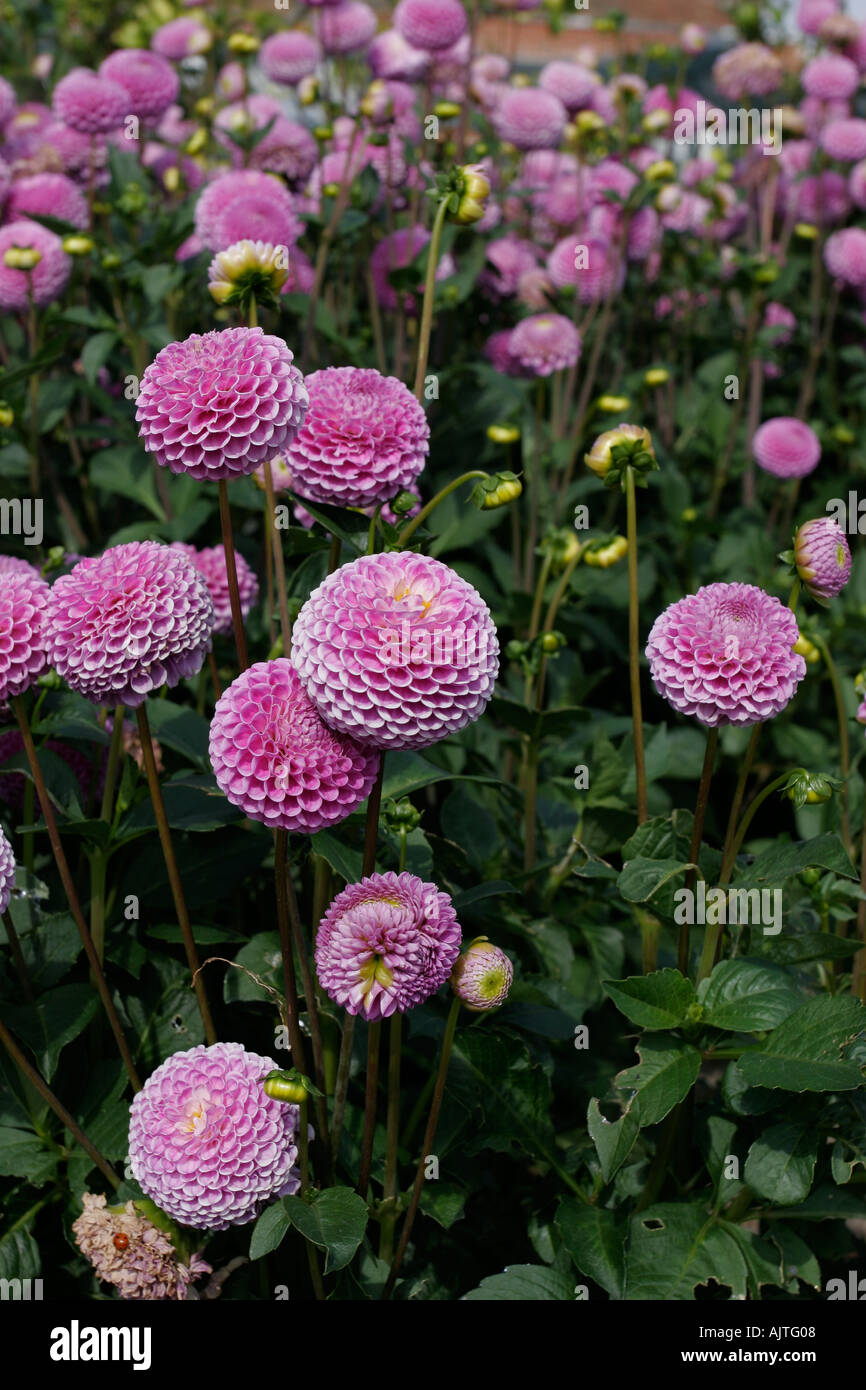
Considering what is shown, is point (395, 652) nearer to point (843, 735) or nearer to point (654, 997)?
point (654, 997)

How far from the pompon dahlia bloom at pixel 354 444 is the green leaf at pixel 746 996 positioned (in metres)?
Result: 0.68

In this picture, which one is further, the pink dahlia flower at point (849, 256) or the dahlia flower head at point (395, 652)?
the pink dahlia flower at point (849, 256)

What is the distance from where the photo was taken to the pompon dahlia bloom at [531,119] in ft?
10.8

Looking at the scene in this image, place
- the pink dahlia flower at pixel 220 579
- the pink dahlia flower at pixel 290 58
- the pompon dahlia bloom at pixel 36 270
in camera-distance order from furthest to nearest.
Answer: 1. the pink dahlia flower at pixel 290 58
2. the pompon dahlia bloom at pixel 36 270
3. the pink dahlia flower at pixel 220 579

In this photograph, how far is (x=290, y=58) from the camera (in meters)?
3.55

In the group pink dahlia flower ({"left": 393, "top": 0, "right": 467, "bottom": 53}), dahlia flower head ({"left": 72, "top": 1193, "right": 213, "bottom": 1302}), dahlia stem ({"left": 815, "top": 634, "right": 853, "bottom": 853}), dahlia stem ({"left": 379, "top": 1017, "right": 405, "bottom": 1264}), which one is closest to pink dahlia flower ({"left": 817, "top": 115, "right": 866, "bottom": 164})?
pink dahlia flower ({"left": 393, "top": 0, "right": 467, "bottom": 53})

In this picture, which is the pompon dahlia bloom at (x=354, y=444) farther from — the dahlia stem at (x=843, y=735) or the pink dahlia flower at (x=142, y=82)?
the pink dahlia flower at (x=142, y=82)

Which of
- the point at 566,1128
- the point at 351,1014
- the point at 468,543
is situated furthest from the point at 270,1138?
the point at 468,543

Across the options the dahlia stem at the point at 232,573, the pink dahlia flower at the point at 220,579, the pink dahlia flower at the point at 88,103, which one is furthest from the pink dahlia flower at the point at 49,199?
the dahlia stem at the point at 232,573

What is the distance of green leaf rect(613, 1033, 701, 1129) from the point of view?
4.71ft

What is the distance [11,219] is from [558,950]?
6.98 ft

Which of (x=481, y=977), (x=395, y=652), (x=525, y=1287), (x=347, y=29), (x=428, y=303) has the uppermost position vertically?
(x=347, y=29)

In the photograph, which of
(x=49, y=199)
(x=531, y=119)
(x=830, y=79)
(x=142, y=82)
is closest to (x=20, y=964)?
(x=49, y=199)

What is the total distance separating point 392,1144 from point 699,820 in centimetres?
51
